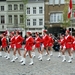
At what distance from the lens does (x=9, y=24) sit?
5659 cm

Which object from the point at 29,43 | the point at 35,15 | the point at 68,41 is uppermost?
the point at 29,43

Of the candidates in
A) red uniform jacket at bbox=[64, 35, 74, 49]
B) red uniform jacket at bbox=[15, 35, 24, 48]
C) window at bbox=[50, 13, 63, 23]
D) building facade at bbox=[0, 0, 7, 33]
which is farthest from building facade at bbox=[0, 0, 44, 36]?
red uniform jacket at bbox=[64, 35, 74, 49]

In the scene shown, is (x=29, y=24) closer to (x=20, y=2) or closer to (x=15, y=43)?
(x=20, y=2)

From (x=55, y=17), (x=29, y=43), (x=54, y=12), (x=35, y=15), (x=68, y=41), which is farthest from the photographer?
(x=35, y=15)

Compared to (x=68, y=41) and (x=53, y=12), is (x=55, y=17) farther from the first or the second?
(x=68, y=41)

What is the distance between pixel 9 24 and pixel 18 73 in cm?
4503

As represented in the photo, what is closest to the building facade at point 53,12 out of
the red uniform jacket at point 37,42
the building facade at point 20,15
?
the building facade at point 20,15

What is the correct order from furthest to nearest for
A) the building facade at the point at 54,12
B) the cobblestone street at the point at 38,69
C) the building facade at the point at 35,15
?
1. the building facade at the point at 35,15
2. the building facade at the point at 54,12
3. the cobblestone street at the point at 38,69

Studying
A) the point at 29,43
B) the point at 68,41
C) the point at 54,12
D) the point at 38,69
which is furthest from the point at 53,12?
the point at 38,69

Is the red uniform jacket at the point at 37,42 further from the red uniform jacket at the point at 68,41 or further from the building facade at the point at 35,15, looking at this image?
the building facade at the point at 35,15

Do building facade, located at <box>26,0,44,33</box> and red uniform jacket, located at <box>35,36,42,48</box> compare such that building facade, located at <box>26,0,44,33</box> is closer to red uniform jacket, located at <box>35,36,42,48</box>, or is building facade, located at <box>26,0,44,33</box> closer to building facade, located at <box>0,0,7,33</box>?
building facade, located at <box>0,0,7,33</box>

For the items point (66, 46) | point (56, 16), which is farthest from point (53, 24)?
point (66, 46)

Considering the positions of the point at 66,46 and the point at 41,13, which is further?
the point at 41,13

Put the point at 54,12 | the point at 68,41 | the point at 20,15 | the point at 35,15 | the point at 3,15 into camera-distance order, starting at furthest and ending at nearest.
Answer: the point at 3,15, the point at 20,15, the point at 35,15, the point at 54,12, the point at 68,41
